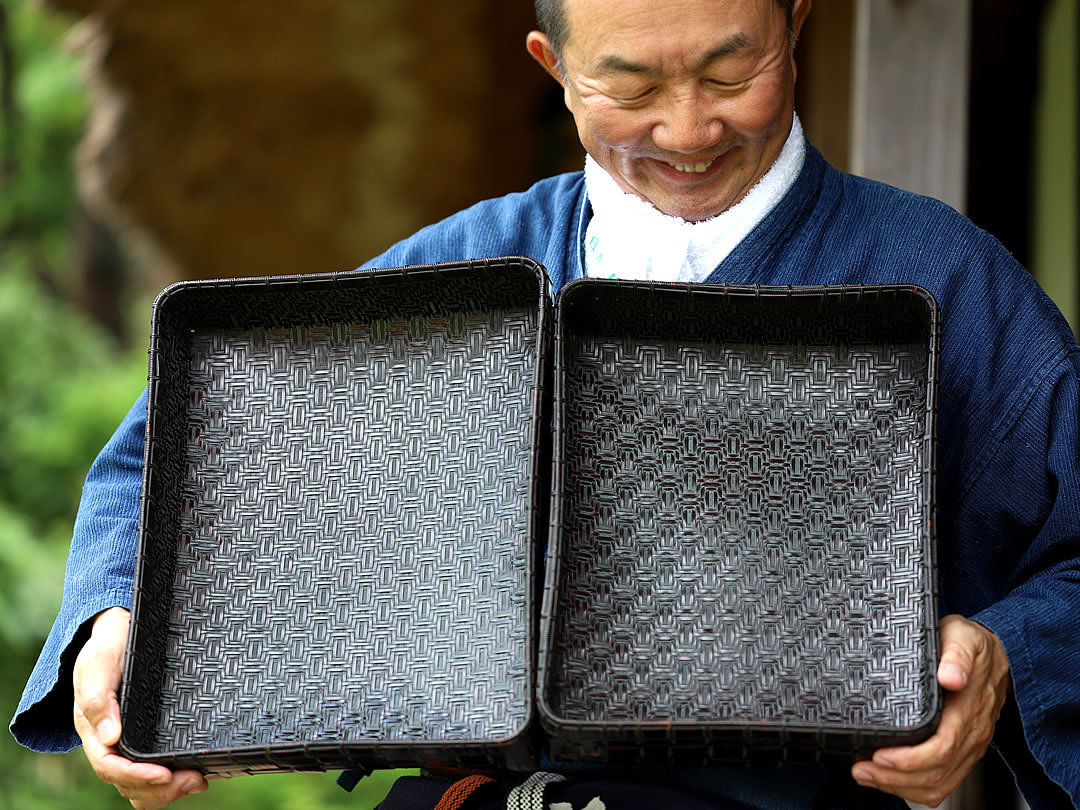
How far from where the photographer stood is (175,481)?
3.51 ft

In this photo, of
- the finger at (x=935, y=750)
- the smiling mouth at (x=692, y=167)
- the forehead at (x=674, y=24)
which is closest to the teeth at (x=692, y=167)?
the smiling mouth at (x=692, y=167)

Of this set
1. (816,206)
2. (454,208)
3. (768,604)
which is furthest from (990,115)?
(768,604)

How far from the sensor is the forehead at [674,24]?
3.36 feet

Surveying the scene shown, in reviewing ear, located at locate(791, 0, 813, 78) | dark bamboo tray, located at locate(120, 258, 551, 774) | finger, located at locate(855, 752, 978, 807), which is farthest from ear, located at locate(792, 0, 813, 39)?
finger, located at locate(855, 752, 978, 807)

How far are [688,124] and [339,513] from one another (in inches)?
17.0

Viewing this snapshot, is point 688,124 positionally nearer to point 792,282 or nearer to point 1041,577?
point 792,282

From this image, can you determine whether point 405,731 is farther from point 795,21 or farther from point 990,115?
point 990,115

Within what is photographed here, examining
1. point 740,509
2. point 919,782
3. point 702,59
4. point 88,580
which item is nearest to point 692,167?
point 702,59

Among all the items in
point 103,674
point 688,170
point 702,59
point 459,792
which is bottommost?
point 459,792

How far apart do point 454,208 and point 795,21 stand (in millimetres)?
2617

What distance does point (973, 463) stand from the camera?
109 cm

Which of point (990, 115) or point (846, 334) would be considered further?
point (990, 115)

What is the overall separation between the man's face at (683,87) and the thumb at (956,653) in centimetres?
42

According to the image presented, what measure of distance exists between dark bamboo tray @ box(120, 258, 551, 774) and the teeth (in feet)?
0.57
